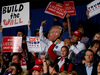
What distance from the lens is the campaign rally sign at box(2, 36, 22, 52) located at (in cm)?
378

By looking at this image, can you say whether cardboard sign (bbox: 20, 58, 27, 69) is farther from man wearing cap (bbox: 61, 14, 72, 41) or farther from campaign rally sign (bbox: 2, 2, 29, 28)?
man wearing cap (bbox: 61, 14, 72, 41)

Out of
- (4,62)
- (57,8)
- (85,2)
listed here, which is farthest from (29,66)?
(85,2)

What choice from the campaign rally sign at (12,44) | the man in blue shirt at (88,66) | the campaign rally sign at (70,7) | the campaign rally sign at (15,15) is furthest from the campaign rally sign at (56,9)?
the man in blue shirt at (88,66)

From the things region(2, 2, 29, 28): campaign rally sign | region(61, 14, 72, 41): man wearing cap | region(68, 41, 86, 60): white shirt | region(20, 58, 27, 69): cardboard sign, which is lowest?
region(20, 58, 27, 69): cardboard sign

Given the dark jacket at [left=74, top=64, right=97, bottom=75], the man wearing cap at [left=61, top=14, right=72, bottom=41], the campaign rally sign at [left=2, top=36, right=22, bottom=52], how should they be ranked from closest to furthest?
1. the dark jacket at [left=74, top=64, right=97, bottom=75]
2. the campaign rally sign at [left=2, top=36, right=22, bottom=52]
3. the man wearing cap at [left=61, top=14, right=72, bottom=41]

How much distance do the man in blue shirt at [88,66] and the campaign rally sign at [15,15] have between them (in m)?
1.79

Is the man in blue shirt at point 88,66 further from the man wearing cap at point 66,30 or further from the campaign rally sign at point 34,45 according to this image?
the man wearing cap at point 66,30

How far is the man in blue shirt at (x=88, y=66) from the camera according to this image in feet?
9.29

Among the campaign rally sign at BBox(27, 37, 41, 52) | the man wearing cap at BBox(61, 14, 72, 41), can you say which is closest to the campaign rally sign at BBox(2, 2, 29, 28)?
the campaign rally sign at BBox(27, 37, 41, 52)

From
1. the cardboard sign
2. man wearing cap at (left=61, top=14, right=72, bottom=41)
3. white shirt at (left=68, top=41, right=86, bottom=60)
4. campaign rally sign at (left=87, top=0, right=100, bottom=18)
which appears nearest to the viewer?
white shirt at (left=68, top=41, right=86, bottom=60)

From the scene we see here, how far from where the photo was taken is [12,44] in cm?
381

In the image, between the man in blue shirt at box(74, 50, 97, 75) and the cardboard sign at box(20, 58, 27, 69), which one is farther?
the cardboard sign at box(20, 58, 27, 69)

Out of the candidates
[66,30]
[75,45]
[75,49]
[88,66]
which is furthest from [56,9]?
[88,66]

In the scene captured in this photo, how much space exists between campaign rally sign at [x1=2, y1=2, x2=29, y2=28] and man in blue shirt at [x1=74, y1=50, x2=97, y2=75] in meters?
1.79
